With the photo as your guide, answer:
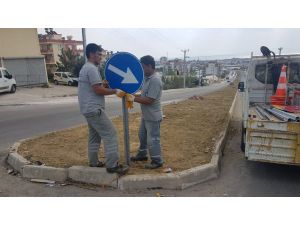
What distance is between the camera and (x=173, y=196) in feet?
14.1

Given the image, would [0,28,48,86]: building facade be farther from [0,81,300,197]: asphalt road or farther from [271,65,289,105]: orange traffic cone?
[271,65,289,105]: orange traffic cone

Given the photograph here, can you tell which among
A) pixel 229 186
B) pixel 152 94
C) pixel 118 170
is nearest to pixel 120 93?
pixel 152 94

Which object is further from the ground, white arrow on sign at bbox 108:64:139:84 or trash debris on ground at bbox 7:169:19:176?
white arrow on sign at bbox 108:64:139:84

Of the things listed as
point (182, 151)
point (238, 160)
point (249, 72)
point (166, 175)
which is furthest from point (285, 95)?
point (166, 175)

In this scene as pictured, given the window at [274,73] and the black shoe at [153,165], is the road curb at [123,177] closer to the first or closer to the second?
the black shoe at [153,165]

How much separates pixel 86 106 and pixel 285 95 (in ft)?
15.3

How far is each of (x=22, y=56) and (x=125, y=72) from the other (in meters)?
29.5

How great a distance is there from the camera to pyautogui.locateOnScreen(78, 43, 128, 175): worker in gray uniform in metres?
4.44

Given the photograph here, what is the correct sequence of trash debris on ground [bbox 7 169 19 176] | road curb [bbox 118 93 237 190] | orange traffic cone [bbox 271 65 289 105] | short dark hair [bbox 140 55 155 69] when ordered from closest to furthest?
1. road curb [bbox 118 93 237 190]
2. short dark hair [bbox 140 55 155 69]
3. trash debris on ground [bbox 7 169 19 176]
4. orange traffic cone [bbox 271 65 289 105]

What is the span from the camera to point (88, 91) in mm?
4531

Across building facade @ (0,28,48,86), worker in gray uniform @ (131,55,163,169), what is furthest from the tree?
worker in gray uniform @ (131,55,163,169)

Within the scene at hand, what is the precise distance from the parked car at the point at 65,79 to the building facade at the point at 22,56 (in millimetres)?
3892

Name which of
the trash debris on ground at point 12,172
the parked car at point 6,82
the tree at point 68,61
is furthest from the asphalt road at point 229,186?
the tree at point 68,61

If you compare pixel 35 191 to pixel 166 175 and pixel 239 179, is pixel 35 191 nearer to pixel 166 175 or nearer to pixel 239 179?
pixel 166 175
